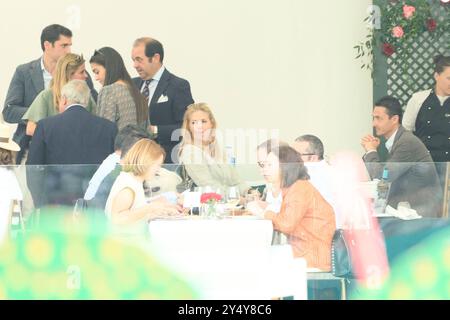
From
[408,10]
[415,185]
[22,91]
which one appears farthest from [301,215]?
[408,10]

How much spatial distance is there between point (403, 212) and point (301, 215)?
500mm

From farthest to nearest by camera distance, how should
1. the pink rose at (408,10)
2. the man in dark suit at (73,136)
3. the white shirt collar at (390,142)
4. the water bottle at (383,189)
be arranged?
the pink rose at (408,10), the white shirt collar at (390,142), the man in dark suit at (73,136), the water bottle at (383,189)

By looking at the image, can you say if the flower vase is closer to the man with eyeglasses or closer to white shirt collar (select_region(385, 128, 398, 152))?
the man with eyeglasses

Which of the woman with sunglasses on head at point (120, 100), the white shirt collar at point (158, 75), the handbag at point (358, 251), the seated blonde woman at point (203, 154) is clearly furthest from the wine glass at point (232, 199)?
the white shirt collar at point (158, 75)

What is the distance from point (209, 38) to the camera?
10.4 meters

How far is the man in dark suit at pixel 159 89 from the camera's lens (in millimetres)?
8633

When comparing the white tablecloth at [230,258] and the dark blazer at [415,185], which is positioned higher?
the dark blazer at [415,185]

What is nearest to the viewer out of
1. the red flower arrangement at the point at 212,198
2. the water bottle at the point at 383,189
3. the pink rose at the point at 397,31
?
the water bottle at the point at 383,189

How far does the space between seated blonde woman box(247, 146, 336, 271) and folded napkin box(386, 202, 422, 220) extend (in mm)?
286

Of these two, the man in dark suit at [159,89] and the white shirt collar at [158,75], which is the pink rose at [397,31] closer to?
the man in dark suit at [159,89]

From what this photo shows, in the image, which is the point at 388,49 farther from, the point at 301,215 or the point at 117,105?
the point at 301,215

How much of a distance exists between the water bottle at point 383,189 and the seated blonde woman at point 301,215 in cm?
24

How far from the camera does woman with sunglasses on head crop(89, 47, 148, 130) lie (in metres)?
8.00

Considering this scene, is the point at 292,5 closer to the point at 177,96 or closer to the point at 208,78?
the point at 208,78
